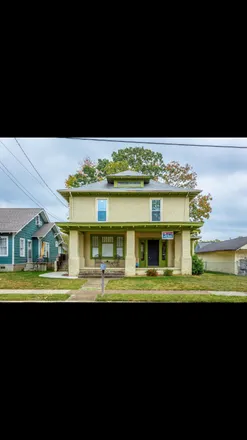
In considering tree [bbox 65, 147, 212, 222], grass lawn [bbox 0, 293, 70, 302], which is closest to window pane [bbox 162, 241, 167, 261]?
tree [bbox 65, 147, 212, 222]

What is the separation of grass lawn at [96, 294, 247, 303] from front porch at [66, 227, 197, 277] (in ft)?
10.2

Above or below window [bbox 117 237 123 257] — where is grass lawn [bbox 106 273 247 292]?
below

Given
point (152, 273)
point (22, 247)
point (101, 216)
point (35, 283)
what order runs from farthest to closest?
point (22, 247) → point (101, 216) → point (152, 273) → point (35, 283)

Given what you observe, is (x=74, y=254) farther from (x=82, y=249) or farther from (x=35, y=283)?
(x=35, y=283)

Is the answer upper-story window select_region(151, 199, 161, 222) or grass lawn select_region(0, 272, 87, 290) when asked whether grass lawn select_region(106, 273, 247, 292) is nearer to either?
grass lawn select_region(0, 272, 87, 290)

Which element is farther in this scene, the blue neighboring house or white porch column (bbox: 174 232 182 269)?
the blue neighboring house

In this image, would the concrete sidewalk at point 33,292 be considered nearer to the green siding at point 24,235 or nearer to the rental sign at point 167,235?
the green siding at point 24,235

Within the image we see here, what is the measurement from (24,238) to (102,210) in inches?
122

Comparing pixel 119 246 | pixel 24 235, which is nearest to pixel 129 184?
pixel 119 246

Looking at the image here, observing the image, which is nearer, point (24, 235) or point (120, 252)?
point (120, 252)

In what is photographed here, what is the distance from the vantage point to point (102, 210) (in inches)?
359

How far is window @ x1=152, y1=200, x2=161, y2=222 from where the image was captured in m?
9.05
